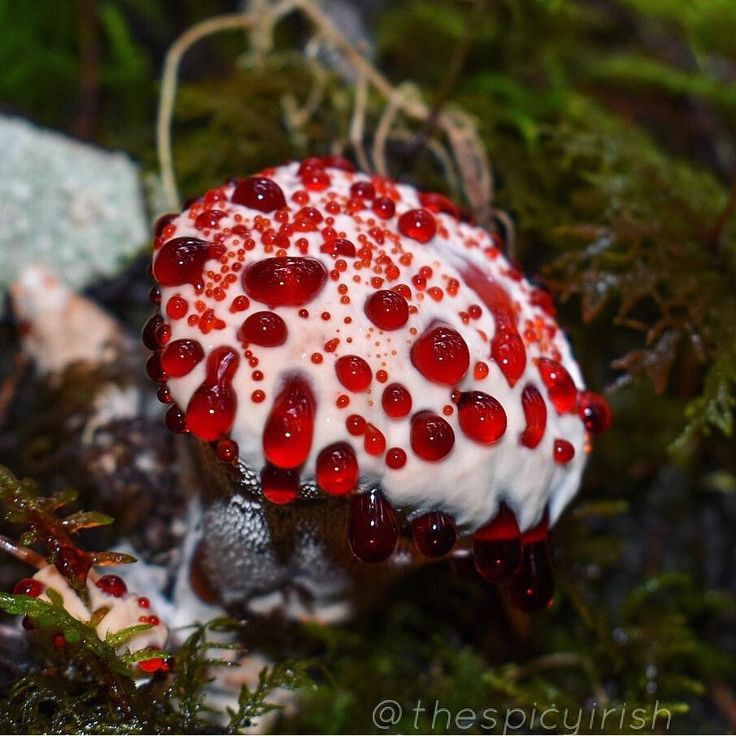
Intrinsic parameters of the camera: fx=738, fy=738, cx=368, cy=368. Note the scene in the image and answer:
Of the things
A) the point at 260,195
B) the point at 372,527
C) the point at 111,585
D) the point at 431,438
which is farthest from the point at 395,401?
the point at 111,585

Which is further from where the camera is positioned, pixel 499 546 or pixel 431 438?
pixel 499 546

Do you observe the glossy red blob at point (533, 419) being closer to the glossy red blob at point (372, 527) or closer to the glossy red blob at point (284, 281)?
the glossy red blob at point (372, 527)

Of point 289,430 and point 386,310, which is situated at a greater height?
point 386,310

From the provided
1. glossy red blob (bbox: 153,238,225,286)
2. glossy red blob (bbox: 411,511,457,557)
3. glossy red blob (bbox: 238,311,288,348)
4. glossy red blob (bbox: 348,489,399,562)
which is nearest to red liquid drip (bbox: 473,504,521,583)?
glossy red blob (bbox: 411,511,457,557)

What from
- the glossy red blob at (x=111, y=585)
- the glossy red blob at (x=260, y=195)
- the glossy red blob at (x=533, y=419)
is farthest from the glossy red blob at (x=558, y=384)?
the glossy red blob at (x=111, y=585)

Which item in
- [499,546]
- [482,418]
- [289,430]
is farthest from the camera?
[499,546]

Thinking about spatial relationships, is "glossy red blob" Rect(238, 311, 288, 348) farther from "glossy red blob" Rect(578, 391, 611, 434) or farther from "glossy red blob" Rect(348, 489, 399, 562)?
"glossy red blob" Rect(578, 391, 611, 434)

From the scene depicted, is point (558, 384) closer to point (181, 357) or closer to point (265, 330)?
point (265, 330)
